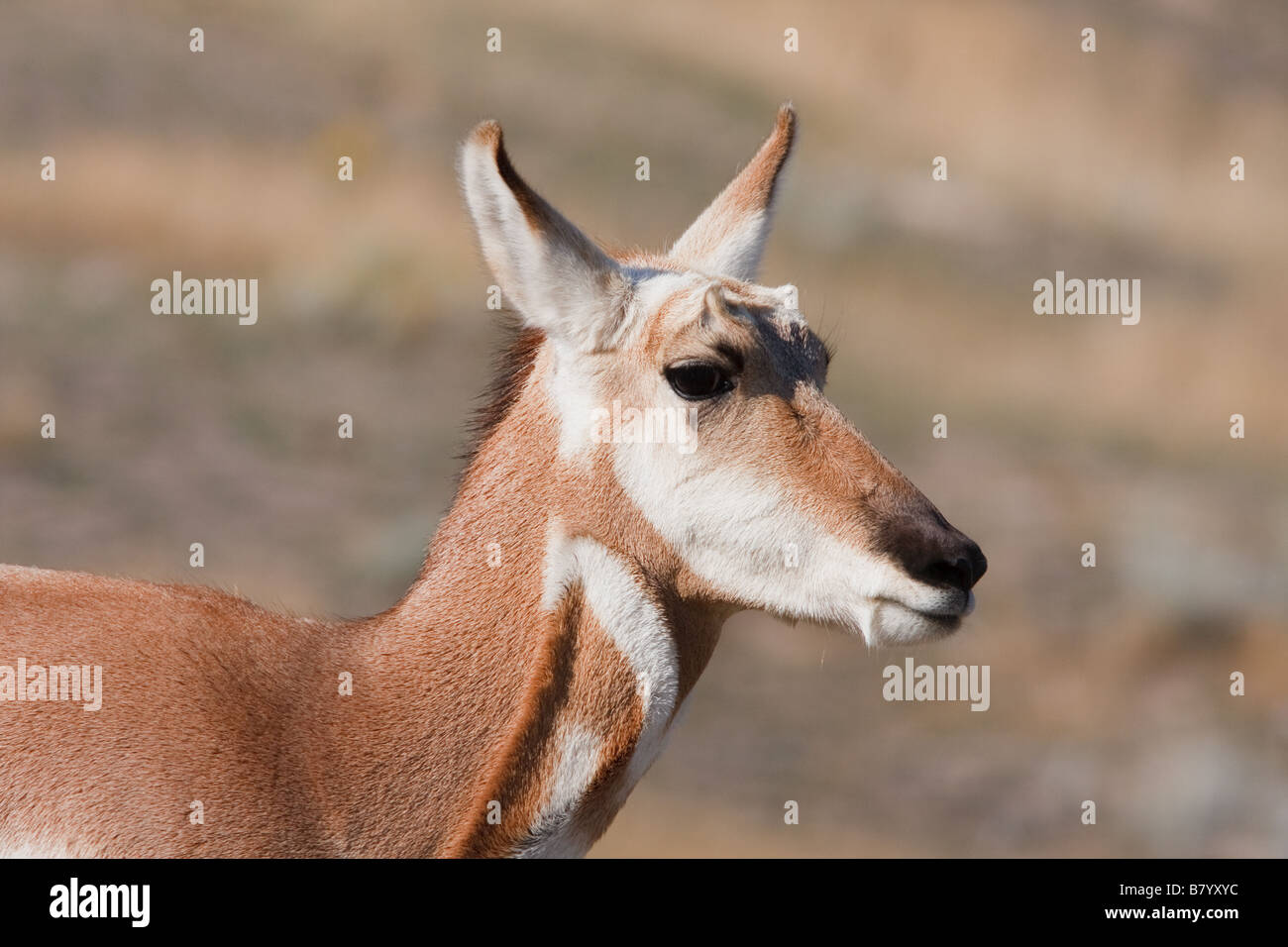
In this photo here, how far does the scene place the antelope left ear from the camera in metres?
8.81

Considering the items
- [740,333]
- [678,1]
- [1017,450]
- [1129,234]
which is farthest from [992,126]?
[740,333]

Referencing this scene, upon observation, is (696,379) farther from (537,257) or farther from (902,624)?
(902,624)

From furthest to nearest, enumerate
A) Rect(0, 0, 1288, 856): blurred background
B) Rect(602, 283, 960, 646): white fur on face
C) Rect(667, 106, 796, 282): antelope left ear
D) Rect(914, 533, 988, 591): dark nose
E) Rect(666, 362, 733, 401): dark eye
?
Rect(0, 0, 1288, 856): blurred background → Rect(667, 106, 796, 282): antelope left ear → Rect(666, 362, 733, 401): dark eye → Rect(602, 283, 960, 646): white fur on face → Rect(914, 533, 988, 591): dark nose

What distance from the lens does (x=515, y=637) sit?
738 centimetres

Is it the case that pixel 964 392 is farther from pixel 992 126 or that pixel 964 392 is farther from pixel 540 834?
pixel 540 834

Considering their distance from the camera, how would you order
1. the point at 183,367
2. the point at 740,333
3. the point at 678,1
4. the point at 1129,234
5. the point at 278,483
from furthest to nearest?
the point at 678,1, the point at 1129,234, the point at 183,367, the point at 278,483, the point at 740,333

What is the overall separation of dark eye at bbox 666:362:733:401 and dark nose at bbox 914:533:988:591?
1.26 meters

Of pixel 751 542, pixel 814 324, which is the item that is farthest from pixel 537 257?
pixel 814 324

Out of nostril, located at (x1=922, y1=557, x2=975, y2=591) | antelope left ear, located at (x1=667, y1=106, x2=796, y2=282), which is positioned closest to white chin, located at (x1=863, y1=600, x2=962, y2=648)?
nostril, located at (x1=922, y1=557, x2=975, y2=591)

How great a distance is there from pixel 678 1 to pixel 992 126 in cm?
1023

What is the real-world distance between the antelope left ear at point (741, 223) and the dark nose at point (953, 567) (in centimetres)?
222

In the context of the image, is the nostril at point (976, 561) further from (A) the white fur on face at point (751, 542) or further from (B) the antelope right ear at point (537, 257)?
(B) the antelope right ear at point (537, 257)

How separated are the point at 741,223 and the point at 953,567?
8.36 ft

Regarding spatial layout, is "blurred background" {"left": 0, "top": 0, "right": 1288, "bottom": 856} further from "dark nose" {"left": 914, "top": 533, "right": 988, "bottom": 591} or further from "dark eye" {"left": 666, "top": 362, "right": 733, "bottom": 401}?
"dark nose" {"left": 914, "top": 533, "right": 988, "bottom": 591}
